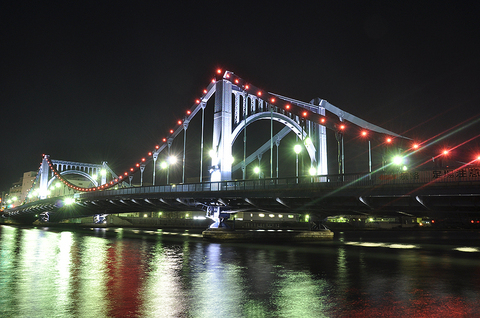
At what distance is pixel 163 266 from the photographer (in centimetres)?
1798

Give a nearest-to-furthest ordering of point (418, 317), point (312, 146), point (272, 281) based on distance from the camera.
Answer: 1. point (418, 317)
2. point (272, 281)
3. point (312, 146)

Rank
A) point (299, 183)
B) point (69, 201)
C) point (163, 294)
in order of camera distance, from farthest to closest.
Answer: point (69, 201)
point (299, 183)
point (163, 294)

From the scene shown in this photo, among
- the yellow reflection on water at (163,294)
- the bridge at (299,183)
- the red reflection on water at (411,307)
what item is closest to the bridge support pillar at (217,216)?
the bridge at (299,183)

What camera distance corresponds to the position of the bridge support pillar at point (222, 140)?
46625mm

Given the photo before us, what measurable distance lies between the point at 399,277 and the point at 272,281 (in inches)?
215

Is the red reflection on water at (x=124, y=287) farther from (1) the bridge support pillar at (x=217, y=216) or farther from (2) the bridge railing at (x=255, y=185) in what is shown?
(1) the bridge support pillar at (x=217, y=216)

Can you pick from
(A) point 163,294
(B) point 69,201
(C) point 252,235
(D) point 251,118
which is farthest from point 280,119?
(A) point 163,294

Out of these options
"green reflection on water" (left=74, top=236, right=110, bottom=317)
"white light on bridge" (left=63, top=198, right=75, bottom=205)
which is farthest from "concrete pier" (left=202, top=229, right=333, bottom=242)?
"white light on bridge" (left=63, top=198, right=75, bottom=205)

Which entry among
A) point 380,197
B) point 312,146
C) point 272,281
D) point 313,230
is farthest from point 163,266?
point 312,146

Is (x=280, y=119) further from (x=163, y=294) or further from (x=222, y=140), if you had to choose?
(x=163, y=294)

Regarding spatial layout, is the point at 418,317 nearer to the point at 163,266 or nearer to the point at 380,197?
the point at 163,266

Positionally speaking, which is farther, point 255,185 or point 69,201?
point 69,201

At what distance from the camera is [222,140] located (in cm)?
4688

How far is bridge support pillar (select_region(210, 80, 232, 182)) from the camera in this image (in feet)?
153
